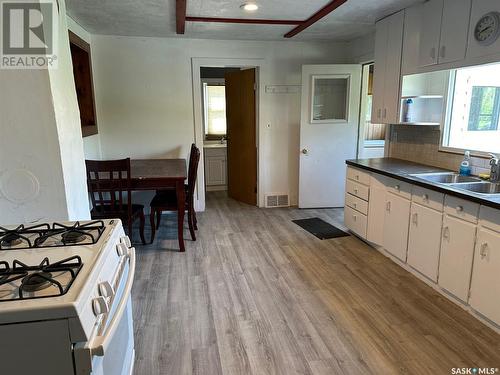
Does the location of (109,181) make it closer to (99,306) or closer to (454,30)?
(99,306)

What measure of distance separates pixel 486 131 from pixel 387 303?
1754 millimetres

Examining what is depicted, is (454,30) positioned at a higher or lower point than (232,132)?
higher

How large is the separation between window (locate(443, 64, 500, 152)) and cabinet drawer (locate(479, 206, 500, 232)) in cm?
95

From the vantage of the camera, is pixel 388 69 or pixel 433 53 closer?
pixel 433 53

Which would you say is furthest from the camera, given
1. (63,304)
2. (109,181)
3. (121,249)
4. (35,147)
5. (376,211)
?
(376,211)

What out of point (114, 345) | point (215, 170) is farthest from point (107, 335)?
point (215, 170)

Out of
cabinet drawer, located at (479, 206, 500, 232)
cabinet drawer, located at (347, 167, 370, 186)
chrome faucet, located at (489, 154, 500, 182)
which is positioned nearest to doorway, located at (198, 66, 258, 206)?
cabinet drawer, located at (347, 167, 370, 186)

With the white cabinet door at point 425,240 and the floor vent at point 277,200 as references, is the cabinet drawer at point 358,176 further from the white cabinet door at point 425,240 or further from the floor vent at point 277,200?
the floor vent at point 277,200

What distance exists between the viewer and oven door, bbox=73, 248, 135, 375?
92cm

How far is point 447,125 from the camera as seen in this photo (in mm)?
3154

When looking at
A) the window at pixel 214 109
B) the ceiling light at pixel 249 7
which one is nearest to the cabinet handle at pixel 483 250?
the ceiling light at pixel 249 7

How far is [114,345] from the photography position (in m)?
1.20

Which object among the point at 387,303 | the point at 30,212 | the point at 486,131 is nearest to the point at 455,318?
the point at 387,303

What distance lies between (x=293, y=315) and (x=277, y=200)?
284cm
